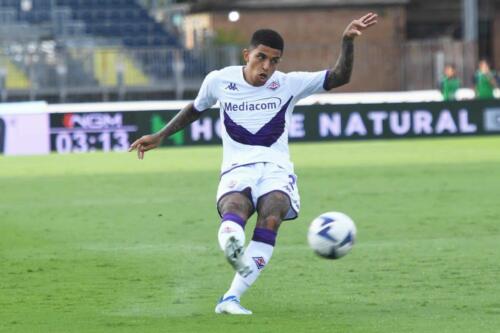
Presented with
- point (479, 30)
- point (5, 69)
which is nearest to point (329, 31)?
point (479, 30)

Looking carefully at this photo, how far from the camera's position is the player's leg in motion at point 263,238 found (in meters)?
9.12

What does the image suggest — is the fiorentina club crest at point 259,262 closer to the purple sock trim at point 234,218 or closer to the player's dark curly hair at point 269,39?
the purple sock trim at point 234,218

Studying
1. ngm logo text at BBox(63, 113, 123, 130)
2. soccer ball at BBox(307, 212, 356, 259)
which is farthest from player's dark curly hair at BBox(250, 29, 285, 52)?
ngm logo text at BBox(63, 113, 123, 130)

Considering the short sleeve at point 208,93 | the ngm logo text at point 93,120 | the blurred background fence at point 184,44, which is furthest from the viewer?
the blurred background fence at point 184,44

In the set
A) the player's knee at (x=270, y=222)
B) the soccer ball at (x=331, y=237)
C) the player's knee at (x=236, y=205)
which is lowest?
the soccer ball at (x=331, y=237)

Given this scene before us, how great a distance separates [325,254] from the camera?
31.0 feet

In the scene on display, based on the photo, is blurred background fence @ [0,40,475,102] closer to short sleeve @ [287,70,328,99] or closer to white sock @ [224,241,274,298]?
short sleeve @ [287,70,328,99]

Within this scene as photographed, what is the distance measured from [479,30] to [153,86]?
60.5 ft

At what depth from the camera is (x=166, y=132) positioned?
9.91 m

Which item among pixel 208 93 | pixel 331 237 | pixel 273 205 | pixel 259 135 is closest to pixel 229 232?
pixel 273 205

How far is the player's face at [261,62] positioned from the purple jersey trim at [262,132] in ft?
0.90

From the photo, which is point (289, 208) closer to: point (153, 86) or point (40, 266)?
point (40, 266)

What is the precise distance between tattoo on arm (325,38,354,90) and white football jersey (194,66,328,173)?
64 mm

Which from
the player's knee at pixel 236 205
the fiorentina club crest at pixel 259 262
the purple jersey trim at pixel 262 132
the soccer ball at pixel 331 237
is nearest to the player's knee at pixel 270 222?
the player's knee at pixel 236 205
